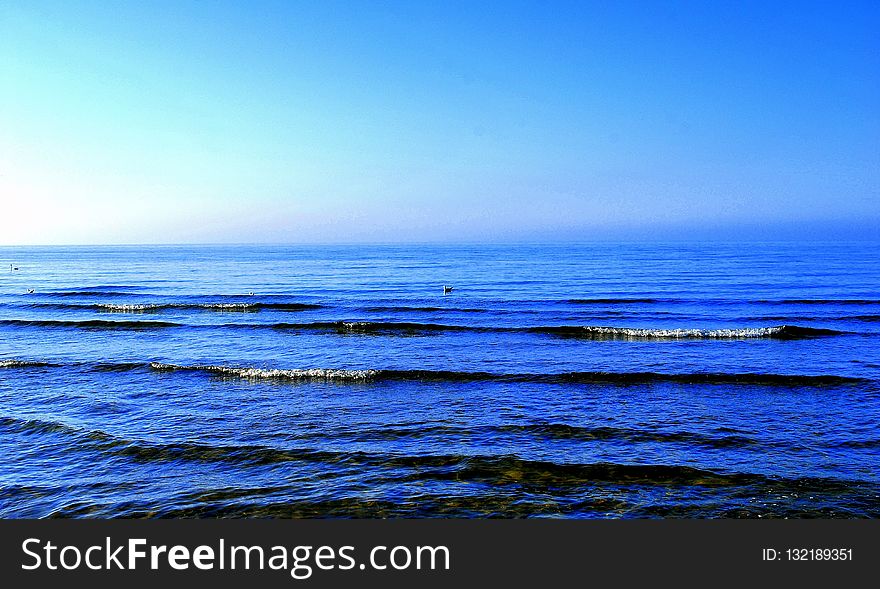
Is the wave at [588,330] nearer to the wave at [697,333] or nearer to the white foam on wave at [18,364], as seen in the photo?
the wave at [697,333]

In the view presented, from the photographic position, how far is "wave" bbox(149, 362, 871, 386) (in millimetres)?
18688

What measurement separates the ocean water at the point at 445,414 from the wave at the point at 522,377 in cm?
10

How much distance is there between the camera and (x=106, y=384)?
18641mm

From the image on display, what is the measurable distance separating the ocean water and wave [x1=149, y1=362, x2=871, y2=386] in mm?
96

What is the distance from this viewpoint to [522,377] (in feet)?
63.7

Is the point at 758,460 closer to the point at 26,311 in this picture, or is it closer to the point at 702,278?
the point at 26,311

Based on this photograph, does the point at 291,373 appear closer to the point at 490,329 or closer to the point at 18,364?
the point at 18,364

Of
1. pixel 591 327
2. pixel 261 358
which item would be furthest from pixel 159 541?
pixel 591 327

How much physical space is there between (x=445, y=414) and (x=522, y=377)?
4854 millimetres

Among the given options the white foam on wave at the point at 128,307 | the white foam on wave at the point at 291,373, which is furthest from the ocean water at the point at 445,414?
the white foam on wave at the point at 128,307

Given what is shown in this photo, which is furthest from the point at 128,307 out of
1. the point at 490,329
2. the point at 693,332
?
the point at 693,332

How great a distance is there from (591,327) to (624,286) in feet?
71.4

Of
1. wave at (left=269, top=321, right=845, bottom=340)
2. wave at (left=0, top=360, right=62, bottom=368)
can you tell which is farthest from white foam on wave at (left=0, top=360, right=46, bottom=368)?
wave at (left=269, top=321, right=845, bottom=340)

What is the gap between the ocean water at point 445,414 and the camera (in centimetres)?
1009
